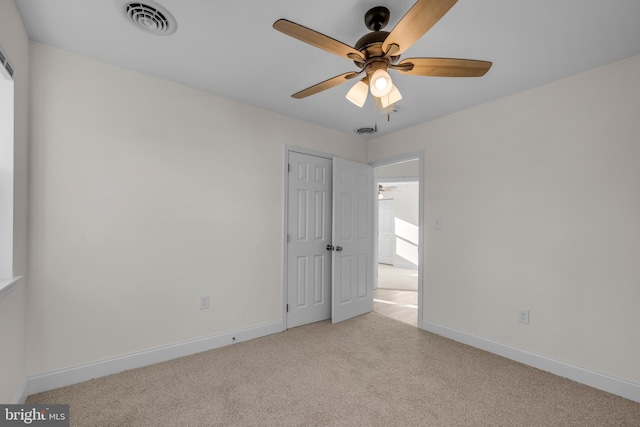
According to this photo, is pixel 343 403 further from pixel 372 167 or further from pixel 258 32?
pixel 372 167

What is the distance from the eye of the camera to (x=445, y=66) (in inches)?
62.1

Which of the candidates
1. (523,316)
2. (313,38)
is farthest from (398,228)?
(313,38)

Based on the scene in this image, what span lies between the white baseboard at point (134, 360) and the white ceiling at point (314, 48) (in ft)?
7.66

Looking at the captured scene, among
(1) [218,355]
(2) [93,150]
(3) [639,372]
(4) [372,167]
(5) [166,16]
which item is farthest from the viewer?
(4) [372,167]

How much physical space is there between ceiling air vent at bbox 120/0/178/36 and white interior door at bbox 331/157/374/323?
2135 millimetres

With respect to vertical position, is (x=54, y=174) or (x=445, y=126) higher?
(x=445, y=126)

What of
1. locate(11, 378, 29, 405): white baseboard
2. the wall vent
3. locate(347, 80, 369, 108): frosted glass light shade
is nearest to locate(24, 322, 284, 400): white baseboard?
locate(11, 378, 29, 405): white baseboard

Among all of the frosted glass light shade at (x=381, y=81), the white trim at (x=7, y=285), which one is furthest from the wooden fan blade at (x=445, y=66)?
the white trim at (x=7, y=285)

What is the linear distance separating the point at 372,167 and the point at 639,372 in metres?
3.15

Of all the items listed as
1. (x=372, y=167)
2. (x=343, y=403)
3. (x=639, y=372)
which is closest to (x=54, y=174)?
(x=343, y=403)

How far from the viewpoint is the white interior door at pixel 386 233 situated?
842 centimetres

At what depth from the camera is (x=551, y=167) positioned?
248 cm

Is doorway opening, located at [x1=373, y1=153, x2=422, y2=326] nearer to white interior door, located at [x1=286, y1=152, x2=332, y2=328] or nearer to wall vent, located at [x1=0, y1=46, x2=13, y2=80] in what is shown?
white interior door, located at [x1=286, y1=152, x2=332, y2=328]

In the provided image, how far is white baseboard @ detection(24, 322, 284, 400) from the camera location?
2045 mm
